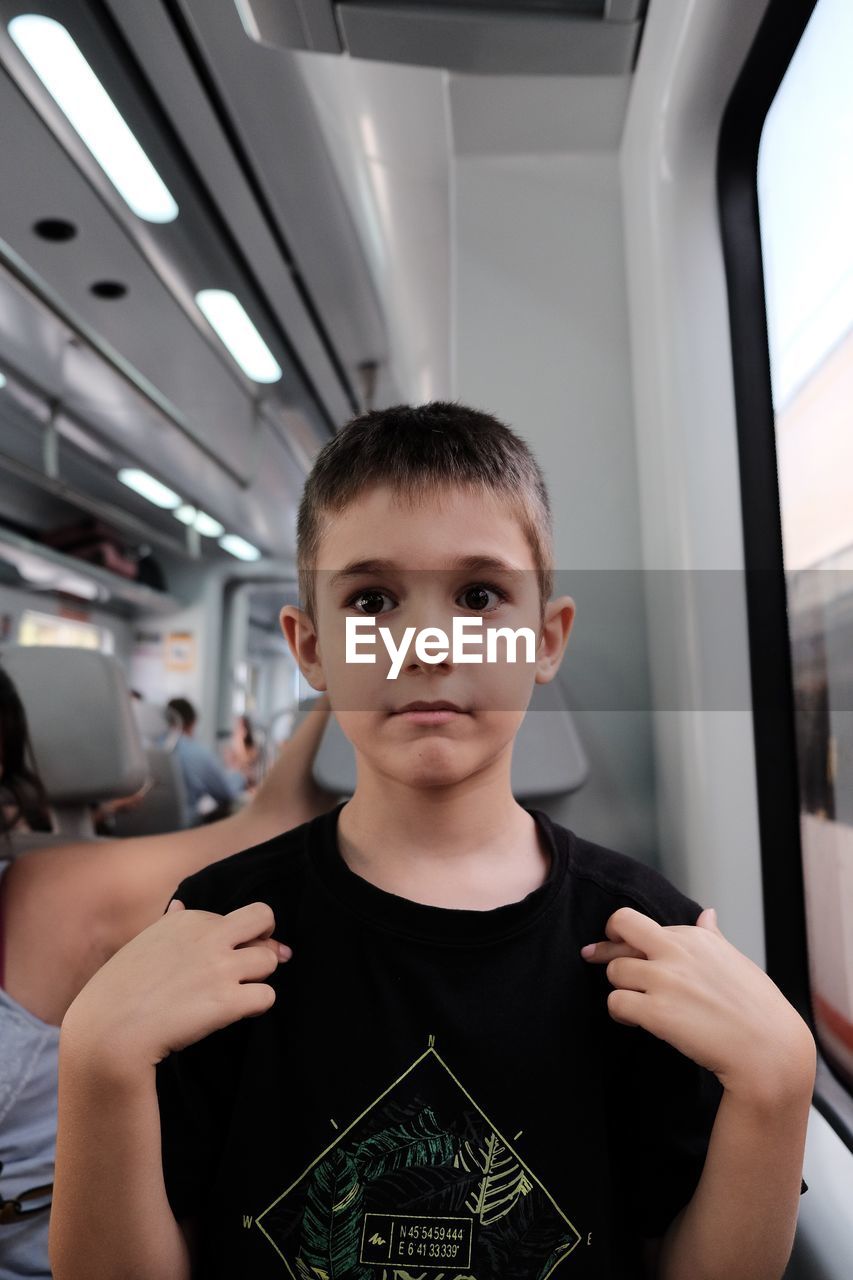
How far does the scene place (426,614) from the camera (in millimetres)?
636

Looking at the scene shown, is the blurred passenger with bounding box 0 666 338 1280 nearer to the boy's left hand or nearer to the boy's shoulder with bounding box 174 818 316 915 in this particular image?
the boy's shoulder with bounding box 174 818 316 915

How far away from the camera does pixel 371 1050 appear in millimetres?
645

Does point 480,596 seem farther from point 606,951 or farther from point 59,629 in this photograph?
point 59,629

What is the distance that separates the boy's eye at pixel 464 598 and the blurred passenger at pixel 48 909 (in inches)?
16.8

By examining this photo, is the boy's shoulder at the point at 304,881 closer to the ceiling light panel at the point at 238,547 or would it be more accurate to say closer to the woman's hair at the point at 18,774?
the woman's hair at the point at 18,774

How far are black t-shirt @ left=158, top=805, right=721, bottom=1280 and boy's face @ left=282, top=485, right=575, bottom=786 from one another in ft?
0.43

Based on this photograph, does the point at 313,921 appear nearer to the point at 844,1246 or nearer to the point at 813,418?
the point at 844,1246

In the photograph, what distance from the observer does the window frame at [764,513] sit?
99 cm

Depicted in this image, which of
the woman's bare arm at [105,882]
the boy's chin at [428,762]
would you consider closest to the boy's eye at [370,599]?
the boy's chin at [428,762]

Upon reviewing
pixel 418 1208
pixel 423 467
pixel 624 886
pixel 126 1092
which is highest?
pixel 423 467

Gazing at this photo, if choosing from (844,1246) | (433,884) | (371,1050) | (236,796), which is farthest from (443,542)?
(236,796)

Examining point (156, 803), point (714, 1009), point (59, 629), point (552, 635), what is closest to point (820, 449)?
point (552, 635)

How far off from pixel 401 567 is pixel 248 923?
0.29 m

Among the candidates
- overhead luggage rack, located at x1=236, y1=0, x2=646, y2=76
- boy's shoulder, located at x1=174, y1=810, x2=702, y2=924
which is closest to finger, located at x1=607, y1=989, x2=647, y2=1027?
boy's shoulder, located at x1=174, y1=810, x2=702, y2=924
